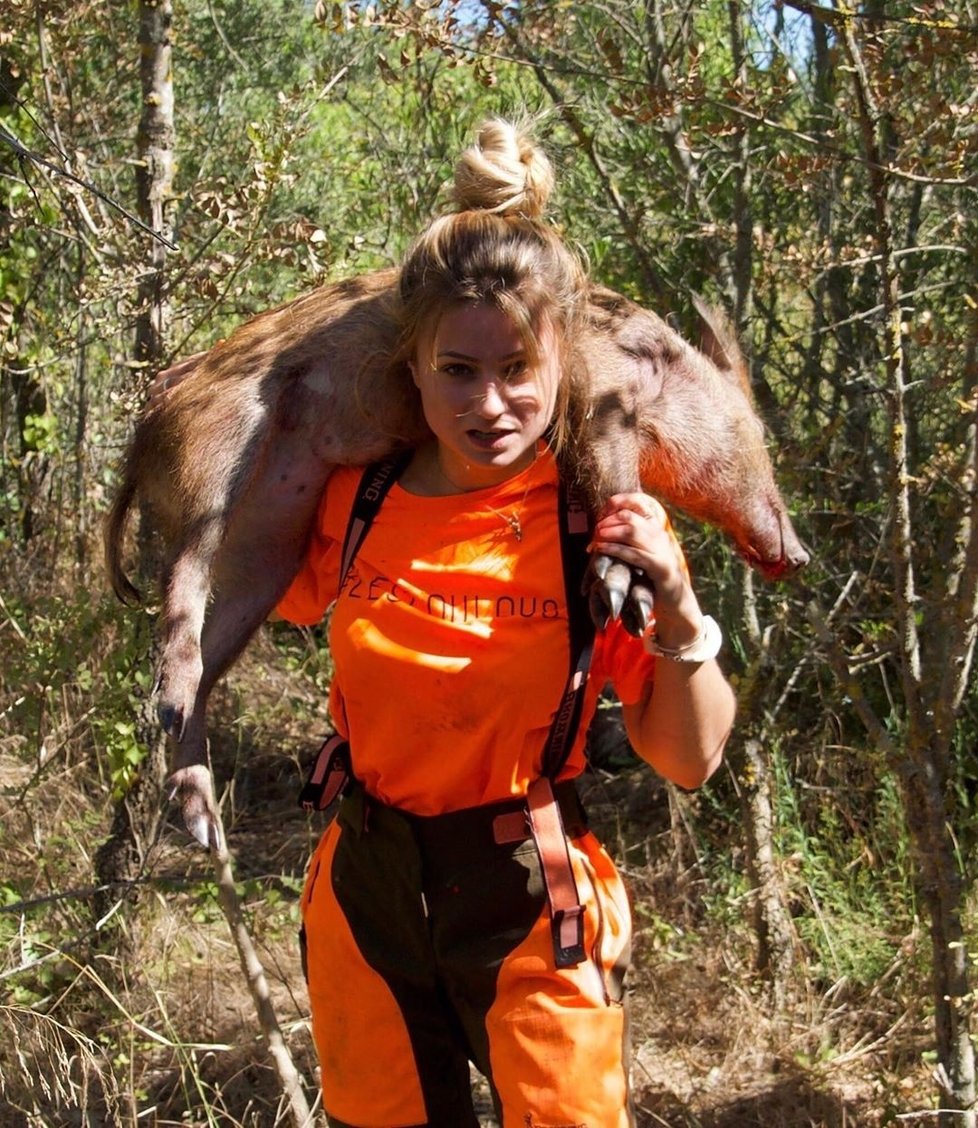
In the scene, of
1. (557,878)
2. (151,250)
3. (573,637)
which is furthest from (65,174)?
(557,878)

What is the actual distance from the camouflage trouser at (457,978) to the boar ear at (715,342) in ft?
4.97

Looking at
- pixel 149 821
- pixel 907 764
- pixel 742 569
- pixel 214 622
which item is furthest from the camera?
pixel 742 569

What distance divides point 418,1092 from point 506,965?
0.31 metres

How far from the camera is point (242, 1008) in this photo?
4871mm

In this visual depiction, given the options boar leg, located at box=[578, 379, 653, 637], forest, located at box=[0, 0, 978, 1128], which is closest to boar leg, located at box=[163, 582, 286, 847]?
forest, located at box=[0, 0, 978, 1128]

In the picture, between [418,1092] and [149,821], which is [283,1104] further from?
[418,1092]

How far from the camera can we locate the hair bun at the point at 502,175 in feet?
8.02

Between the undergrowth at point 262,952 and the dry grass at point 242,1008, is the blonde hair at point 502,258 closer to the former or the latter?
the undergrowth at point 262,952

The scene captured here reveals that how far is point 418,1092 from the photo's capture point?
7.91ft

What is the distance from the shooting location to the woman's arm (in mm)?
2152

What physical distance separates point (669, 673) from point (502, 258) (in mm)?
766

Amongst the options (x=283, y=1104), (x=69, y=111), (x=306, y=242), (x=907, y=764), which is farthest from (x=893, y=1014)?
(x=69, y=111)

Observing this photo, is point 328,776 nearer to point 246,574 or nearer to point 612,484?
point 246,574

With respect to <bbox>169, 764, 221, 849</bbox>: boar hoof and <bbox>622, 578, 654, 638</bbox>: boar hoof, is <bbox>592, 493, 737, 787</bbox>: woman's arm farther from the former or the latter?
<bbox>169, 764, 221, 849</bbox>: boar hoof
